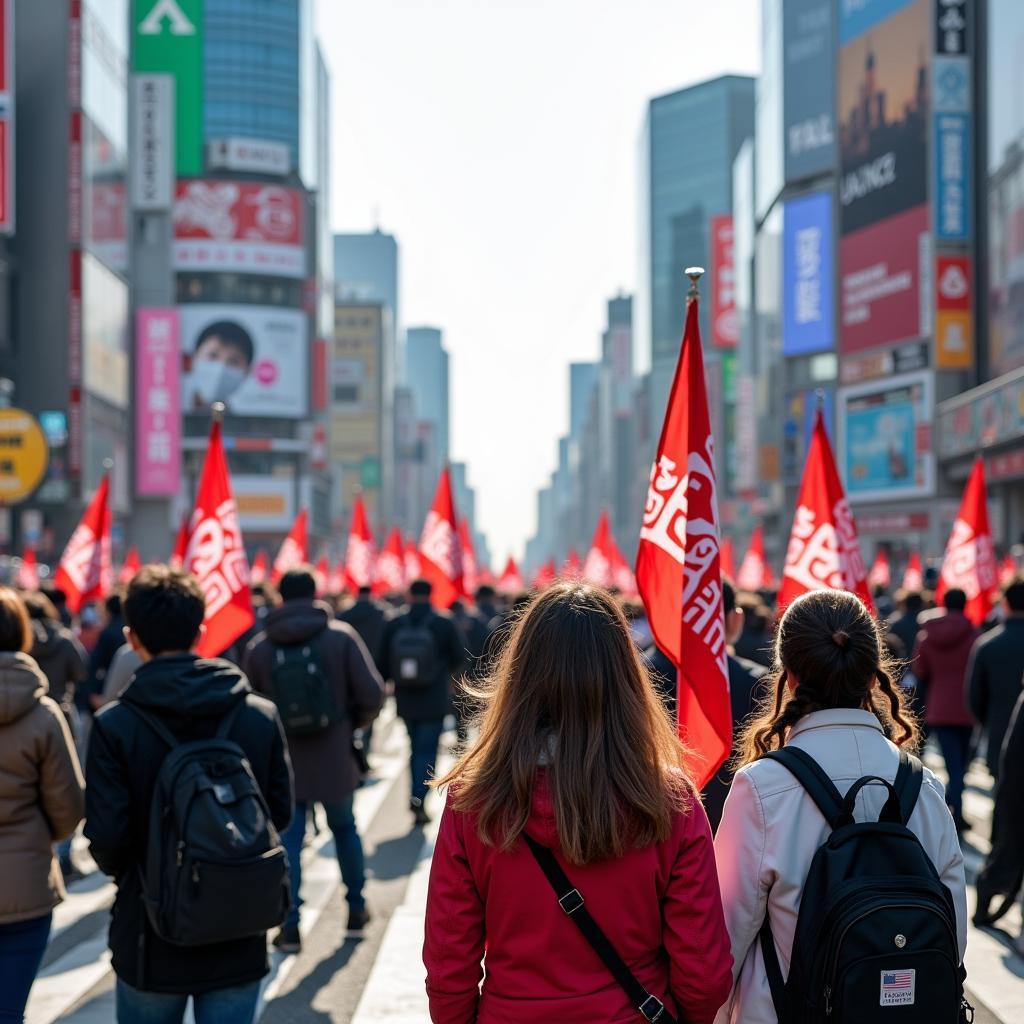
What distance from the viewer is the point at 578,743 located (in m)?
2.83

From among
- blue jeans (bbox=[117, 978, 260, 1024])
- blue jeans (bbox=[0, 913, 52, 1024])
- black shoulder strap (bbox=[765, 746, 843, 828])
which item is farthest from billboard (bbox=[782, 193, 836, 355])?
black shoulder strap (bbox=[765, 746, 843, 828])

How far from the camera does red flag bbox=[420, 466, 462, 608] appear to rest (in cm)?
1405

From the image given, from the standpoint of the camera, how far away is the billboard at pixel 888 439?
47.6 meters

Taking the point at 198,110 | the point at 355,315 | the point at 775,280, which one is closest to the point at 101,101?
the point at 198,110

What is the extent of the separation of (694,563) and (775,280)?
5888 cm

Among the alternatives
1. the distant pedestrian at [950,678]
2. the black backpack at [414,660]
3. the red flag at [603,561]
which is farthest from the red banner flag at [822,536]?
the red flag at [603,561]

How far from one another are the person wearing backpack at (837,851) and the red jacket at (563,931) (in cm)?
21

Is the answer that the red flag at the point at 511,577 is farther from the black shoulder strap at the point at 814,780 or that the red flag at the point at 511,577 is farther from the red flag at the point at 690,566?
the black shoulder strap at the point at 814,780

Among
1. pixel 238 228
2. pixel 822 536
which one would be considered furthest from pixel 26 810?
pixel 238 228

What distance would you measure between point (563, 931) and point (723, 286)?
88.1m

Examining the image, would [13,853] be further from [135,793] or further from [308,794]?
[308,794]

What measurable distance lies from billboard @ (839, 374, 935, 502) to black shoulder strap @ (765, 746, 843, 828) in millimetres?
45550

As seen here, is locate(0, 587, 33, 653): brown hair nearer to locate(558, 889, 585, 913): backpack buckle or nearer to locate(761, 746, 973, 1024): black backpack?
locate(558, 889, 585, 913): backpack buckle

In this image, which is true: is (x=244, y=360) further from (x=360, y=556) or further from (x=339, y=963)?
(x=339, y=963)
